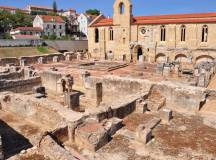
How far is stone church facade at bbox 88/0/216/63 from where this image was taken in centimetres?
3259

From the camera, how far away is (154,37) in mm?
36688

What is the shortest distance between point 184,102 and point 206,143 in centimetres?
417

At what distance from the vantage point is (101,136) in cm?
800

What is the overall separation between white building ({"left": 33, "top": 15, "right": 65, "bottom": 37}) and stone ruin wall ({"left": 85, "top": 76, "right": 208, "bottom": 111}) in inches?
2331

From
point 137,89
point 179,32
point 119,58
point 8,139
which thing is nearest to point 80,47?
Result: point 119,58

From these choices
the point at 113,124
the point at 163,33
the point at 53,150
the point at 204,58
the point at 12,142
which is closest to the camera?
the point at 53,150

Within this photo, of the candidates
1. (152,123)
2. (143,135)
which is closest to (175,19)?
(152,123)

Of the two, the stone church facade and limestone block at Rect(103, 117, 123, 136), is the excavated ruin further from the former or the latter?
the stone church facade

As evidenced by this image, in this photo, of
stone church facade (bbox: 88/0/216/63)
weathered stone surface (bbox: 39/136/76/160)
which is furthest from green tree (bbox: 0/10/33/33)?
weathered stone surface (bbox: 39/136/76/160)

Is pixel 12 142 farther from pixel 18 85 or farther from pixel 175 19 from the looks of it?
pixel 175 19

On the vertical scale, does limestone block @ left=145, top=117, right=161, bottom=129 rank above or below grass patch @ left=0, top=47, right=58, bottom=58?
below

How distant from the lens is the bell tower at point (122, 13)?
38.1 meters

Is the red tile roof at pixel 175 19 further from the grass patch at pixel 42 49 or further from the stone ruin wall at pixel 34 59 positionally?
the grass patch at pixel 42 49

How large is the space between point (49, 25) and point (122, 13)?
127 ft
